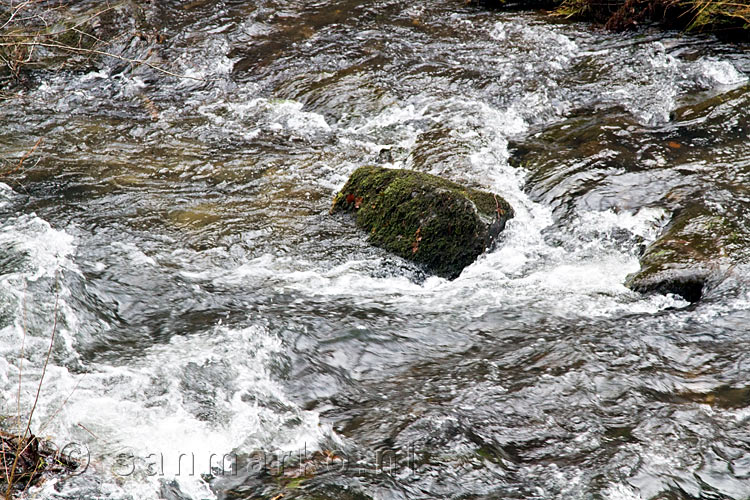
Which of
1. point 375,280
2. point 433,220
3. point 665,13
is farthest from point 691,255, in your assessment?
point 665,13

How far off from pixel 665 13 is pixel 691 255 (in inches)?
232

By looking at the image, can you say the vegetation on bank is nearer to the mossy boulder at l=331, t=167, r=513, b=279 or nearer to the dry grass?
the dry grass

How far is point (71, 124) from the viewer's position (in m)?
8.98

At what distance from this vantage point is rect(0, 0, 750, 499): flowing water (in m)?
3.66

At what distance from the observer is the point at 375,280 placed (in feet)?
18.8

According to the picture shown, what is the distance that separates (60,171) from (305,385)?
515cm

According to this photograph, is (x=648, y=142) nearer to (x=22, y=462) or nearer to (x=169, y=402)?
(x=169, y=402)

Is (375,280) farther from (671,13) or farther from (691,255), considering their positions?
(671,13)

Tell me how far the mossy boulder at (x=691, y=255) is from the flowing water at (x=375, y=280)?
14 centimetres

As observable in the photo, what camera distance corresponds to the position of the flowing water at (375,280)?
3662 mm

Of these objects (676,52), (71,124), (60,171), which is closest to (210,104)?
(71,124)

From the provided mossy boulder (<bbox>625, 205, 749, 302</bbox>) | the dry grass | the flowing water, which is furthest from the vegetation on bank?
mossy boulder (<bbox>625, 205, 749, 302</bbox>)

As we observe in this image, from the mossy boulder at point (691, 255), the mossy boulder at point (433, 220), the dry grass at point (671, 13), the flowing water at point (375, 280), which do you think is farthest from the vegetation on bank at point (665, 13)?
the mossy boulder at point (433, 220)

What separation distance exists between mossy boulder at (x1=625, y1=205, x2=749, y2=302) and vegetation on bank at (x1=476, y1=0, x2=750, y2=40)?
4.57 m
